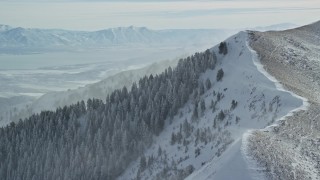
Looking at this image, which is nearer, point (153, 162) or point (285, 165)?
point (285, 165)

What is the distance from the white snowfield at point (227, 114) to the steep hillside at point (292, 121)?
2.86 metres

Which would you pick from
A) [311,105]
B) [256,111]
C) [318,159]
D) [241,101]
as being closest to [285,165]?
[318,159]

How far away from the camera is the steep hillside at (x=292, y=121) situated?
1954 inches

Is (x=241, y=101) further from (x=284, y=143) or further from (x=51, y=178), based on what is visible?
(x=51, y=178)

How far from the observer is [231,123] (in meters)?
91.8

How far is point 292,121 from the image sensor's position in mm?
67812

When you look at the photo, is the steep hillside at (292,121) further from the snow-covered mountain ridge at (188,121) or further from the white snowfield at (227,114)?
the white snowfield at (227,114)

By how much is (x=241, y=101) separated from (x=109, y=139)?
43572mm

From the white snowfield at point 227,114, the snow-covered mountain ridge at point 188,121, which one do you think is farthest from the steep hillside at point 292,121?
the white snowfield at point 227,114

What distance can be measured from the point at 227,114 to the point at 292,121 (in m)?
30.3

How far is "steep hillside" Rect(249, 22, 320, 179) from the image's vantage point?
49625mm

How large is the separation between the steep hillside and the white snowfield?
2857 mm

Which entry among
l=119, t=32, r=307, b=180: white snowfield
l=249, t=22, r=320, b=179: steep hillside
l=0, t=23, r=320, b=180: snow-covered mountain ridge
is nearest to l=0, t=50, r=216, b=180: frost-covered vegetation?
l=0, t=23, r=320, b=180: snow-covered mountain ridge

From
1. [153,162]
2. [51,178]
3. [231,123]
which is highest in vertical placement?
[231,123]
